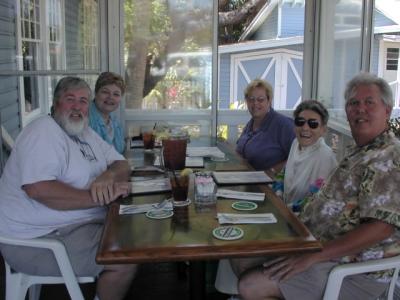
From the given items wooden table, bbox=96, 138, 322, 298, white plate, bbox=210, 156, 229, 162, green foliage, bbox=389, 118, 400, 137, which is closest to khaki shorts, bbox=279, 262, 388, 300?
wooden table, bbox=96, 138, 322, 298

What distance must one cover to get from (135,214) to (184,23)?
320 centimetres

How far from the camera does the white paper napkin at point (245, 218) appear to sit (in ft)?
4.85

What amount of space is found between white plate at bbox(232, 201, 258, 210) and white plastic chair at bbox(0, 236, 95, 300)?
66 cm

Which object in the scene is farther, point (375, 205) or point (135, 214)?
point (135, 214)

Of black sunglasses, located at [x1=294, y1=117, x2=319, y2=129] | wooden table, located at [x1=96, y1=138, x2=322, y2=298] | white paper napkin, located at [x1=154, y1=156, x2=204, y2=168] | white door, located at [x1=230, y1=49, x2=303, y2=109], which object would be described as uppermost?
white door, located at [x1=230, y1=49, x2=303, y2=109]

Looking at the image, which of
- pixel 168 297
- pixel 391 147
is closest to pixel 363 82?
pixel 391 147

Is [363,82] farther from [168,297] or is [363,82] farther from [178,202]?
[168,297]

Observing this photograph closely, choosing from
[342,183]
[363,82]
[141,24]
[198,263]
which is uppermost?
[141,24]

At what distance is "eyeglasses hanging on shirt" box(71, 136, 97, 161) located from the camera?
202 cm

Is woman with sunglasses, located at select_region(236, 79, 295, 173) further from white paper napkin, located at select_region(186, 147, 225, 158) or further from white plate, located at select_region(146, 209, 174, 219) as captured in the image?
white plate, located at select_region(146, 209, 174, 219)

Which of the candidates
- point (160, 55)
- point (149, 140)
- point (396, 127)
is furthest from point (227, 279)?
point (160, 55)

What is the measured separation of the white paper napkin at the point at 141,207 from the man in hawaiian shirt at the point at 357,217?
37cm

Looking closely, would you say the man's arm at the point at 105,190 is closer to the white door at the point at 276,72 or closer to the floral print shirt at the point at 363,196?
the floral print shirt at the point at 363,196

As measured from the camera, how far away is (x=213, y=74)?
453 centimetres
